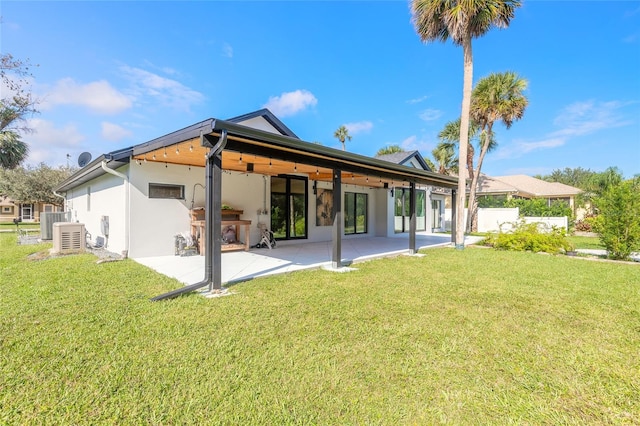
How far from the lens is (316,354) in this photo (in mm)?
2695

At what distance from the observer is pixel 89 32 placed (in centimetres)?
870

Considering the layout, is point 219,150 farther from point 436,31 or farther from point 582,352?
point 436,31

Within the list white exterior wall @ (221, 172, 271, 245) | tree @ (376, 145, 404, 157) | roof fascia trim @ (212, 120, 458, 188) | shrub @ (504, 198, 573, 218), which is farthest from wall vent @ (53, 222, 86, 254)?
tree @ (376, 145, 404, 157)

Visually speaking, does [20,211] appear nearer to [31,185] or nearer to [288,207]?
[31,185]

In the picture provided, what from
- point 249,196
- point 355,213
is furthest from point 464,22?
point 249,196

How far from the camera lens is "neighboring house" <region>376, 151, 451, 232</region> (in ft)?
50.2

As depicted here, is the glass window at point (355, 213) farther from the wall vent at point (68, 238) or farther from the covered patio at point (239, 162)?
the wall vent at point (68, 238)

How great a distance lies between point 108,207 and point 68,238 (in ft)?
4.15

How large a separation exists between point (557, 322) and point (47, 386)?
5029mm

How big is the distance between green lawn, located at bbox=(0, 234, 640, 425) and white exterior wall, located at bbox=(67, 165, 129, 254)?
285cm

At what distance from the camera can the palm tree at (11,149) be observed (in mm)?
16703

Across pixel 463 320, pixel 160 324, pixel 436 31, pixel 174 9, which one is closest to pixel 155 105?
pixel 174 9

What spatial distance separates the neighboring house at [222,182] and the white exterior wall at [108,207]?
27 millimetres

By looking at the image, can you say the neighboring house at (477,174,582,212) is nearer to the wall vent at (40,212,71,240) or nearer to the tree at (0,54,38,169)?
the wall vent at (40,212,71,240)
